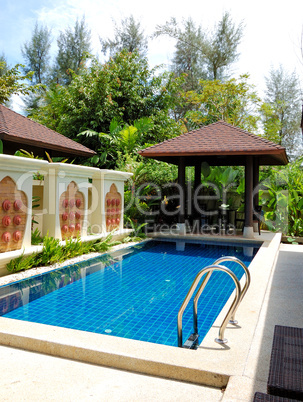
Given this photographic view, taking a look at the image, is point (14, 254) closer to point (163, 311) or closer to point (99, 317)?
point (99, 317)

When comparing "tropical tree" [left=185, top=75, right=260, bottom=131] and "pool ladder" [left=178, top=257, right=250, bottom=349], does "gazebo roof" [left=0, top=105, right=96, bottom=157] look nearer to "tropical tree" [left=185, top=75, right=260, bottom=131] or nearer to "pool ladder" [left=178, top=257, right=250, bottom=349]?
"pool ladder" [left=178, top=257, right=250, bottom=349]

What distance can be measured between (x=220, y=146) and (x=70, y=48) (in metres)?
27.7

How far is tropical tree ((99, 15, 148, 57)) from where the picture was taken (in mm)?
30797

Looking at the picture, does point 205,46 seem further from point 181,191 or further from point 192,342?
point 192,342

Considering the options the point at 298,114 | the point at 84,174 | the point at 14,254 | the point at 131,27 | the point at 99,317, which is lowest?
the point at 99,317

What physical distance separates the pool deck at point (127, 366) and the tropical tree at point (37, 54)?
3551 cm

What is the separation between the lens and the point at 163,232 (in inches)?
507

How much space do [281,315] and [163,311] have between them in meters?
1.68

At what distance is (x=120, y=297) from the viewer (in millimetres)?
5988

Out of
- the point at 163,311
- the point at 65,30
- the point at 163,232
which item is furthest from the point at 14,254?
the point at 65,30

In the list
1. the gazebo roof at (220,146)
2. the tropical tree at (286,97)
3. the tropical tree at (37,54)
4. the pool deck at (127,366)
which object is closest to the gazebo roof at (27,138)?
the gazebo roof at (220,146)

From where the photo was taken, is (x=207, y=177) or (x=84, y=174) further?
(x=207, y=177)

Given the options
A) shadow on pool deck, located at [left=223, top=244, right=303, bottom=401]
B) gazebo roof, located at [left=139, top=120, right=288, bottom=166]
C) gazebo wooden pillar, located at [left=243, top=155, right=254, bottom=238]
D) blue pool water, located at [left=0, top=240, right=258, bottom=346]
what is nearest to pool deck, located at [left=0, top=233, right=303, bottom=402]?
shadow on pool deck, located at [left=223, top=244, right=303, bottom=401]

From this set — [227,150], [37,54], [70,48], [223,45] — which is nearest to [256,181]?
[227,150]
